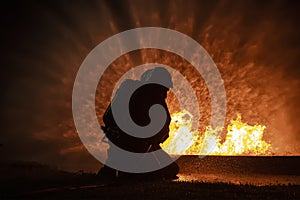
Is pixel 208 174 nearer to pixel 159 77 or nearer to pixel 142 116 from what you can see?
pixel 142 116

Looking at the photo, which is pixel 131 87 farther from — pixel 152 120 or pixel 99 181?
pixel 99 181

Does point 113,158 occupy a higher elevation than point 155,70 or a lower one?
lower

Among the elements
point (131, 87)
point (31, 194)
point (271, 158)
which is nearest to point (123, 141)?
point (131, 87)

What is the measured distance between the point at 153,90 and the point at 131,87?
1.95 meters

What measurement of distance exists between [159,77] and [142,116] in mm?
3772

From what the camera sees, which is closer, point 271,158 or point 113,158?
point 113,158

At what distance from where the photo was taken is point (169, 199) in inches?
457

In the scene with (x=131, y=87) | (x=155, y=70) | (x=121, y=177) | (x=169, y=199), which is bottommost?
(x=169, y=199)

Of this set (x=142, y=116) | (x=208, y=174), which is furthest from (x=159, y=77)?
(x=208, y=174)

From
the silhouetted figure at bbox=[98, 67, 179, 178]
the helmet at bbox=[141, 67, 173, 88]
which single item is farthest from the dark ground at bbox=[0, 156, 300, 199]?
the helmet at bbox=[141, 67, 173, 88]

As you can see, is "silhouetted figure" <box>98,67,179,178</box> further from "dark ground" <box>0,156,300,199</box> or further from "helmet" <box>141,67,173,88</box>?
"dark ground" <box>0,156,300,199</box>

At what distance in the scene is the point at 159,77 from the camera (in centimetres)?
2433

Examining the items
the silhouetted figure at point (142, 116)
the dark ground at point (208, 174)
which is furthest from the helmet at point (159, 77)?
the dark ground at point (208, 174)

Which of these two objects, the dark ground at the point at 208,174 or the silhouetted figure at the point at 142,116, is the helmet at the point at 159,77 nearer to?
the silhouetted figure at the point at 142,116
